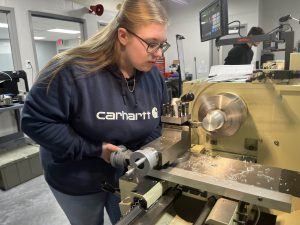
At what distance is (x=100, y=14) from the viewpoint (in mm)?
4027

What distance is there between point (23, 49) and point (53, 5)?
0.82 meters

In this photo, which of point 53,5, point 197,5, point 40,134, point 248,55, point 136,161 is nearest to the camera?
point 136,161

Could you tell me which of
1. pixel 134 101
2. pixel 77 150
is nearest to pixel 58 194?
pixel 77 150

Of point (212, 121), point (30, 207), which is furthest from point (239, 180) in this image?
point (30, 207)

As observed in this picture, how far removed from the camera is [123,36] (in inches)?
33.6

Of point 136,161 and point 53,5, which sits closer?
point 136,161

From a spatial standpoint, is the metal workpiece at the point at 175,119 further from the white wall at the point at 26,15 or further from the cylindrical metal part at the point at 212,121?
the white wall at the point at 26,15

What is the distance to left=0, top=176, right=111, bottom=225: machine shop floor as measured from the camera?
188 cm

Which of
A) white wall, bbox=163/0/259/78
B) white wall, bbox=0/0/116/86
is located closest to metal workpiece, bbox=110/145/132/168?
white wall, bbox=0/0/116/86

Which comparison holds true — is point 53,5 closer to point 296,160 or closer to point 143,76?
point 143,76

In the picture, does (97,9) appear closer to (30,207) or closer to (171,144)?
(30,207)

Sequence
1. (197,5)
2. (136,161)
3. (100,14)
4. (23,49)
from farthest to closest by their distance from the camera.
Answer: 1. (197,5)
2. (100,14)
3. (23,49)
4. (136,161)

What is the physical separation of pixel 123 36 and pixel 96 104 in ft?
0.84

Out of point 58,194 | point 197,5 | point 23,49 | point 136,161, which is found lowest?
point 58,194
